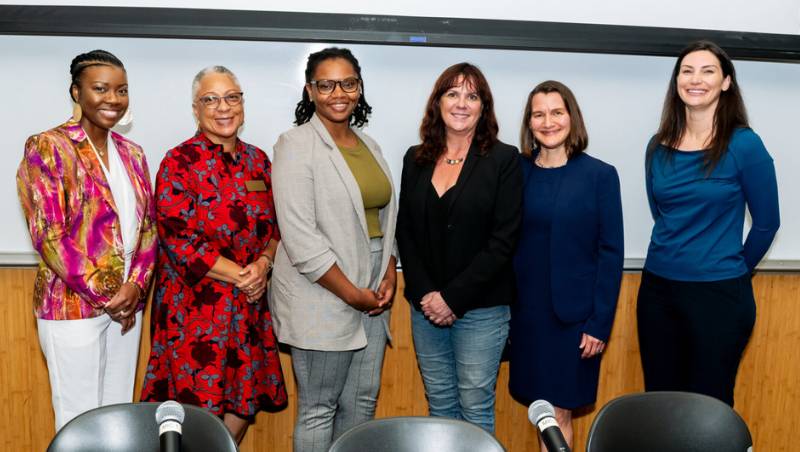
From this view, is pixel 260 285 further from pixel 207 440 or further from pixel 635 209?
pixel 635 209

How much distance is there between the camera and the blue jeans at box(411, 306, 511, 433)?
8.07 feet

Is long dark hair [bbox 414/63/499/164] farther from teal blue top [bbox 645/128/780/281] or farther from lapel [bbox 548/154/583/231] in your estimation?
teal blue top [bbox 645/128/780/281]

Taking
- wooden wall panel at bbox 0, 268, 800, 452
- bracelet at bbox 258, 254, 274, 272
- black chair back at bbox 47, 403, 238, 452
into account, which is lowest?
wooden wall panel at bbox 0, 268, 800, 452

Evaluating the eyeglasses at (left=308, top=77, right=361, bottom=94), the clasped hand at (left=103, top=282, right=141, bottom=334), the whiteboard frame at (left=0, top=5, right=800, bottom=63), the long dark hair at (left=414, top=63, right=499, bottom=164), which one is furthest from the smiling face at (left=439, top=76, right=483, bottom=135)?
the clasped hand at (left=103, top=282, right=141, bottom=334)

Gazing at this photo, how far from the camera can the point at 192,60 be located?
9.16ft

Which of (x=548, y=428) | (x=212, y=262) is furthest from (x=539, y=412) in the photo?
(x=212, y=262)

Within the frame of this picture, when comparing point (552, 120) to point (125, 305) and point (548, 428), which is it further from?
point (125, 305)

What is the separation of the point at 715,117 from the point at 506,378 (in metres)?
1.45

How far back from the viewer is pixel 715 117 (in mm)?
2484

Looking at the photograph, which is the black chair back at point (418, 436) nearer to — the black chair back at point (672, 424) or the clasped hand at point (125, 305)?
the black chair back at point (672, 424)

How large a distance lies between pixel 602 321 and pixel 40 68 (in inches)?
94.2

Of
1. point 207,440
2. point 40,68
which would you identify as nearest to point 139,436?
point 207,440

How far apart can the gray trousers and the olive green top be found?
125 millimetres

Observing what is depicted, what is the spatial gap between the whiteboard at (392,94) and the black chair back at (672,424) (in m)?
1.47
